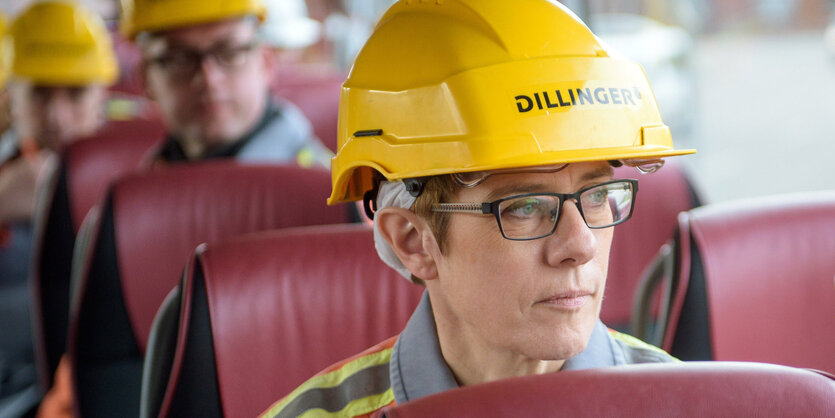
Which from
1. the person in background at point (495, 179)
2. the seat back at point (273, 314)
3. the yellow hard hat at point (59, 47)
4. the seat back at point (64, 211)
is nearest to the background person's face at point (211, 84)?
the seat back at point (64, 211)

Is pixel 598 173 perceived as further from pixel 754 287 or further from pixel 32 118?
pixel 32 118

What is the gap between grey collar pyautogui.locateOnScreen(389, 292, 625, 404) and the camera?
4.24ft

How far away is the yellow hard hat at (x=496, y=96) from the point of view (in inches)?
46.2

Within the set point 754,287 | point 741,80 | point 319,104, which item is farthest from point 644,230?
point 319,104

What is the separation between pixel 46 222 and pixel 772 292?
2013 millimetres

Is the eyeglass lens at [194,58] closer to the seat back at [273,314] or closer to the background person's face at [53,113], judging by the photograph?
the background person's face at [53,113]

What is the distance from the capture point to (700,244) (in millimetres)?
1855

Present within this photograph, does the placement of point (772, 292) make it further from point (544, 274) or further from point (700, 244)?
point (544, 274)

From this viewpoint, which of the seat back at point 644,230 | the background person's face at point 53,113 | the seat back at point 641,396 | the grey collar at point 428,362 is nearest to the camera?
the seat back at point 641,396

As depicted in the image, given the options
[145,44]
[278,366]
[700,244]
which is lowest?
[278,366]

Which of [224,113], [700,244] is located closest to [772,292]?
[700,244]

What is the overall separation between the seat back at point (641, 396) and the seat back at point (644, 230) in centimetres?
182

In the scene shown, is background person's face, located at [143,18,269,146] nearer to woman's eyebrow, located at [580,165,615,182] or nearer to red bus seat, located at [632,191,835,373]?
red bus seat, located at [632,191,835,373]

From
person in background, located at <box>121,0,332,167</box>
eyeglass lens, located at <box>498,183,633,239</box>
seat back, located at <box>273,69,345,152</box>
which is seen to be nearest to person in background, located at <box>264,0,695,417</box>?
eyeglass lens, located at <box>498,183,633,239</box>
